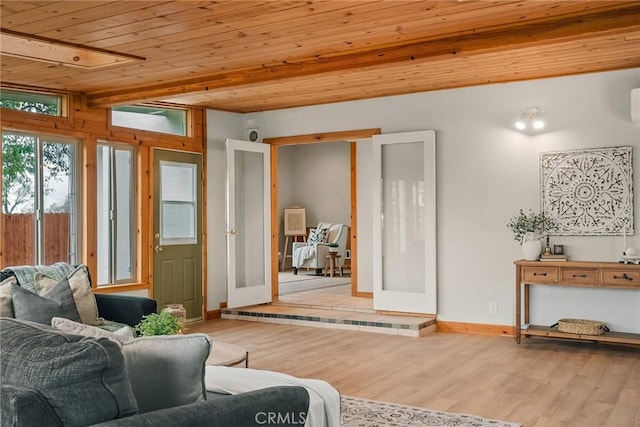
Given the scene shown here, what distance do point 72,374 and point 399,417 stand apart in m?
2.74

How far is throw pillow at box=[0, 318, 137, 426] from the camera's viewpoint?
5.16 feet

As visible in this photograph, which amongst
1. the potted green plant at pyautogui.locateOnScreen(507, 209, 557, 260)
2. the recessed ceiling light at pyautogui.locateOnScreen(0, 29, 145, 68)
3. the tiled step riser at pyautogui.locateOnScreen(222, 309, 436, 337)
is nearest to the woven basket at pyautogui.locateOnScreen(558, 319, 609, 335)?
the potted green plant at pyautogui.locateOnScreen(507, 209, 557, 260)

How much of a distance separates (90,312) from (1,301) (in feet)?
2.10

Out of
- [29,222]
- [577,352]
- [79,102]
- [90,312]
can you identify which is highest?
[79,102]

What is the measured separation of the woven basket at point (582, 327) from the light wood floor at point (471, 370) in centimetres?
19

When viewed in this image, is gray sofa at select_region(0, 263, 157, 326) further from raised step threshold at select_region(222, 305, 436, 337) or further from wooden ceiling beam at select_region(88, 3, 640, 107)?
raised step threshold at select_region(222, 305, 436, 337)

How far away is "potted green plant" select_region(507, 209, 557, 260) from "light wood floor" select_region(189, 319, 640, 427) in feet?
2.91

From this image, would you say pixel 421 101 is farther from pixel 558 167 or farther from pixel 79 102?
pixel 79 102

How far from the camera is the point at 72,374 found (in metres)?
1.58

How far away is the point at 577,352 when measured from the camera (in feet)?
19.3

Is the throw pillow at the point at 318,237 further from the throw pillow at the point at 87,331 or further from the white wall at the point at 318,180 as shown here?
the throw pillow at the point at 87,331

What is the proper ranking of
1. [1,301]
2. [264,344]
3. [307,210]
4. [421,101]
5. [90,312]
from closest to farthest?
[1,301]
[90,312]
[264,344]
[421,101]
[307,210]

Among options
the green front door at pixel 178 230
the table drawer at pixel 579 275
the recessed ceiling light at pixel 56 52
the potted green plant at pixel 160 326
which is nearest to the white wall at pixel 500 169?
the table drawer at pixel 579 275

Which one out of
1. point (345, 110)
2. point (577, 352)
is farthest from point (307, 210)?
point (577, 352)
